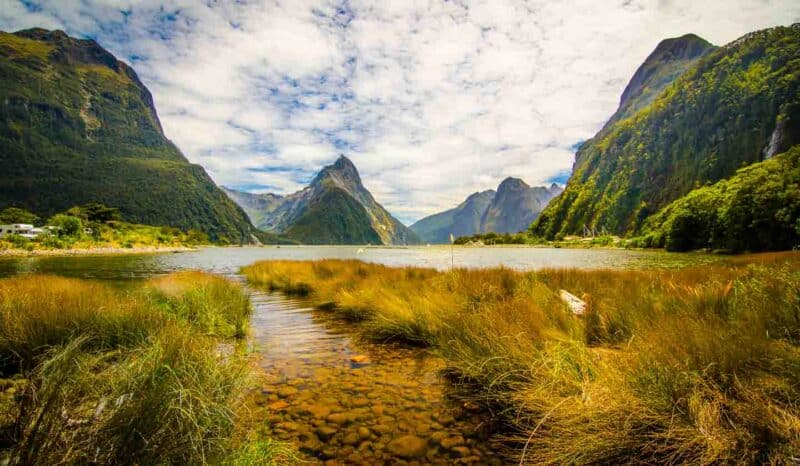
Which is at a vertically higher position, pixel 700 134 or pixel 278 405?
pixel 700 134

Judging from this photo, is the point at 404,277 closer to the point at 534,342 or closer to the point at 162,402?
the point at 534,342

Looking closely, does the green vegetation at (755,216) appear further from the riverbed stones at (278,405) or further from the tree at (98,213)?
the tree at (98,213)

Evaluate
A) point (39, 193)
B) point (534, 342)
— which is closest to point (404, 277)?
point (534, 342)

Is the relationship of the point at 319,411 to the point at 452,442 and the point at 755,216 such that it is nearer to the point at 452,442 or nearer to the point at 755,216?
the point at 452,442

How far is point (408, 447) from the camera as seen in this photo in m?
3.97

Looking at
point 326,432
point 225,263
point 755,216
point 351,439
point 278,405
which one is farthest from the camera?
point 225,263

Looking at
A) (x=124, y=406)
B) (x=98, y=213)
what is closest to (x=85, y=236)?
(x=98, y=213)

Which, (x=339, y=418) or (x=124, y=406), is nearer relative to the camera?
(x=124, y=406)

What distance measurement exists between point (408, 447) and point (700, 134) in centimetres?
17035

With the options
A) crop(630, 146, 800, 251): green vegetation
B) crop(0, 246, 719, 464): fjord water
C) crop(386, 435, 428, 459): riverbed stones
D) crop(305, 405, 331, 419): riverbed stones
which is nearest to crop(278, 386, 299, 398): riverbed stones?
crop(0, 246, 719, 464): fjord water

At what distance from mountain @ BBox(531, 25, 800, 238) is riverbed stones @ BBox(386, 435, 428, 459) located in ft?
454

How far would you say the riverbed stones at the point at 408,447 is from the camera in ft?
12.6

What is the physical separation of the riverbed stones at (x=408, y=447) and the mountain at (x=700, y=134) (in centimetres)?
13835

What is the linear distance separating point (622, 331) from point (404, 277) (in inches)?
362
